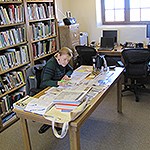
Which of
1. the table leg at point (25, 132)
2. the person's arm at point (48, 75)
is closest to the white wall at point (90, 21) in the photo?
the person's arm at point (48, 75)

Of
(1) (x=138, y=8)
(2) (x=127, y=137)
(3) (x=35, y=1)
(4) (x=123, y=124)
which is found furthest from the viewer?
(1) (x=138, y=8)

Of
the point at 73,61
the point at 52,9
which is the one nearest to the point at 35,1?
the point at 52,9

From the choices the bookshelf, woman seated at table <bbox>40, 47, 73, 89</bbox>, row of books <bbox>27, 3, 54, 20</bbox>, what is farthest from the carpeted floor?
row of books <bbox>27, 3, 54, 20</bbox>

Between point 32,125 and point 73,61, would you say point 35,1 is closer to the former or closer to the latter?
point 73,61

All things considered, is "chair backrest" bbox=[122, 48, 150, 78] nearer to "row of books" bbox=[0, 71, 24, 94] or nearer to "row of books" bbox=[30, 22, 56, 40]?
"row of books" bbox=[30, 22, 56, 40]

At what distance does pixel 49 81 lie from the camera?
8.79 feet

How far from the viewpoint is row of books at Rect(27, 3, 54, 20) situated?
12.4ft

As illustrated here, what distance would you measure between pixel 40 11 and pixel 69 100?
2.48 m

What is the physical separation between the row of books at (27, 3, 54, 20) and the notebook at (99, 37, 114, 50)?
1234mm

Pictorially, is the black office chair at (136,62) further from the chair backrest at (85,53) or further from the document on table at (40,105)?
the document on table at (40,105)

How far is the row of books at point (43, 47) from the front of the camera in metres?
3.92

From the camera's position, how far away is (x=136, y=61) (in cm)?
383

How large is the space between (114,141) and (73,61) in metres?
2.17

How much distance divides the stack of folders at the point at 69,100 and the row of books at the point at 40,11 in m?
2.06
